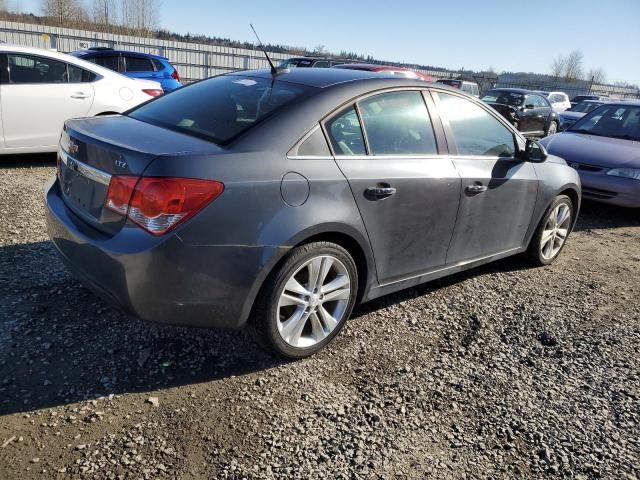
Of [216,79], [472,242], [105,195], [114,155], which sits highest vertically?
[216,79]

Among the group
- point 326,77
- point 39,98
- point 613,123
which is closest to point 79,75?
point 39,98

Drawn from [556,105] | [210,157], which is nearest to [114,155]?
[210,157]

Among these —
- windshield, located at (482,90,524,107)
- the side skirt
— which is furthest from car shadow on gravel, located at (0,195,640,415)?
windshield, located at (482,90,524,107)

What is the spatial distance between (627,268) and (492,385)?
10.0 ft

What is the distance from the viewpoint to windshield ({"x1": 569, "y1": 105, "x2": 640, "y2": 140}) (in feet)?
25.1

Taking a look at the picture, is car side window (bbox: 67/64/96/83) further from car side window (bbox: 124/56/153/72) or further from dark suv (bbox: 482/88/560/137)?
dark suv (bbox: 482/88/560/137)

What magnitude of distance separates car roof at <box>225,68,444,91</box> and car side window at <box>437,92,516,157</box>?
237 mm

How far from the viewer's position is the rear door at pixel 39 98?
6242 mm

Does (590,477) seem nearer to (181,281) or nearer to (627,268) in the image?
(181,281)

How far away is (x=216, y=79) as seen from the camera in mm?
3678

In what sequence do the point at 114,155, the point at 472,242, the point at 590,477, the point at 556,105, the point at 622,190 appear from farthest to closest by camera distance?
the point at 556,105
the point at 622,190
the point at 472,242
the point at 114,155
the point at 590,477

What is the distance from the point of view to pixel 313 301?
9.70 feet

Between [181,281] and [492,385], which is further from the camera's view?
[492,385]

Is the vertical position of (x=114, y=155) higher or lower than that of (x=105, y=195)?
higher
